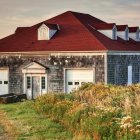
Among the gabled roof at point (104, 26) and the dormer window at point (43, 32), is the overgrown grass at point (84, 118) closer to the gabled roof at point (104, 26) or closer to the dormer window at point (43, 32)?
the dormer window at point (43, 32)

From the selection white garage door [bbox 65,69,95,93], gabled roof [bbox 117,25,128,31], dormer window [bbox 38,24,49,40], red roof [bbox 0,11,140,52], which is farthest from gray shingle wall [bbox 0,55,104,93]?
gabled roof [bbox 117,25,128,31]

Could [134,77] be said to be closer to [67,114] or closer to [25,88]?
[25,88]

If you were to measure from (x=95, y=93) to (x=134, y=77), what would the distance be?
17778 mm

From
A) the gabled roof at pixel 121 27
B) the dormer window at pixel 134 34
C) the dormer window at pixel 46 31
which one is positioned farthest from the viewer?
the dormer window at pixel 134 34

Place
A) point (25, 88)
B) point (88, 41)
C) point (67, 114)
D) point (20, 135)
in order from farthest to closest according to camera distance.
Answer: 1. point (25, 88)
2. point (88, 41)
3. point (67, 114)
4. point (20, 135)

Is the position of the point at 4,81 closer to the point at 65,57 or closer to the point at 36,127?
the point at 65,57

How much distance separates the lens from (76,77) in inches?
1586

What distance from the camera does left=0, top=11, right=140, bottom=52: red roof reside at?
4022cm

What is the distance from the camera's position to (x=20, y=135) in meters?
19.0

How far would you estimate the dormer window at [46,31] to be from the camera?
42.8m

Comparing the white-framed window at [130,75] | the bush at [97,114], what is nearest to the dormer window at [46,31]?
the white-framed window at [130,75]

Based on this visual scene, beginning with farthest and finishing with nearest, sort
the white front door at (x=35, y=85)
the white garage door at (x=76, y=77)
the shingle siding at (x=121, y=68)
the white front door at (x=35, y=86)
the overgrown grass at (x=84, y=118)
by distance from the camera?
1. the white front door at (x=35, y=86)
2. the white front door at (x=35, y=85)
3. the shingle siding at (x=121, y=68)
4. the white garage door at (x=76, y=77)
5. the overgrown grass at (x=84, y=118)

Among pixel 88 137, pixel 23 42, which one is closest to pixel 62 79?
pixel 23 42

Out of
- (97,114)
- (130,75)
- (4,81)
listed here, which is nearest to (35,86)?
(4,81)
